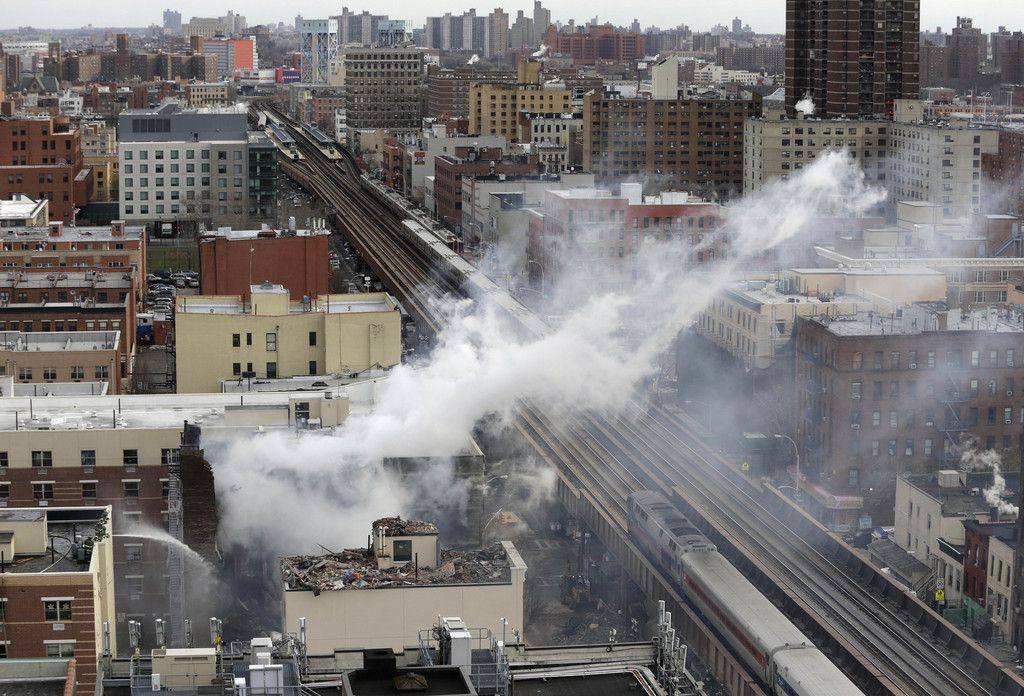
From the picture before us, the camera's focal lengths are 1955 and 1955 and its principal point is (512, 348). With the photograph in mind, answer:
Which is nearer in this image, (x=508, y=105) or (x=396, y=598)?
(x=396, y=598)

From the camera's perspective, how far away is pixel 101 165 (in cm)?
13788

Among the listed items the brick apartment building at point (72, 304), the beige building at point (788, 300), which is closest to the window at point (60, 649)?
the brick apartment building at point (72, 304)

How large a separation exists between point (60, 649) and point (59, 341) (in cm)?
3175

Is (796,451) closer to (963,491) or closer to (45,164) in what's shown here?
(963,491)

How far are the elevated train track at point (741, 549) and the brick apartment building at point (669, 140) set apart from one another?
52.5 metres

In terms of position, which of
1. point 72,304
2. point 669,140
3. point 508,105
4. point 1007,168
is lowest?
point 72,304

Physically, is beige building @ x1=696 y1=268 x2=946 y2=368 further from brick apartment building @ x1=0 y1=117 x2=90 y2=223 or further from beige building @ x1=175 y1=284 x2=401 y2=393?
brick apartment building @ x1=0 y1=117 x2=90 y2=223

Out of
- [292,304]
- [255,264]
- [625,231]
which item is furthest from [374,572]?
[625,231]

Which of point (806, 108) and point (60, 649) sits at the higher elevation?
point (806, 108)

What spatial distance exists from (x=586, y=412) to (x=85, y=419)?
24.3 metres

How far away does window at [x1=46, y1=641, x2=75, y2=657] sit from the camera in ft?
107

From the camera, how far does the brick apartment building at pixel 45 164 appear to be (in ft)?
380

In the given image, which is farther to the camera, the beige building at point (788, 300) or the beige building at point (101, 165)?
the beige building at point (101, 165)

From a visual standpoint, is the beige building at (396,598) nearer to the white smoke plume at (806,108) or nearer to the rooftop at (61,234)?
the rooftop at (61,234)
